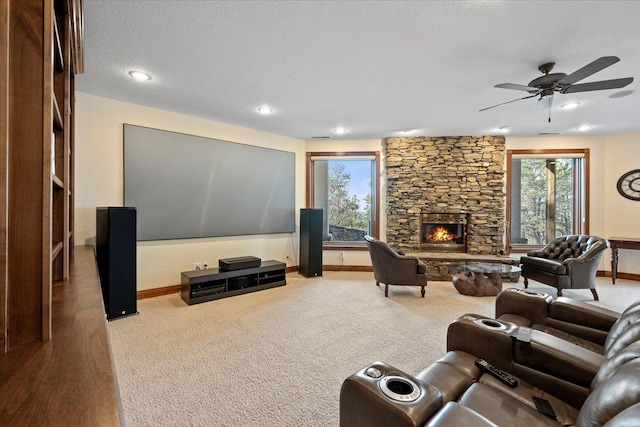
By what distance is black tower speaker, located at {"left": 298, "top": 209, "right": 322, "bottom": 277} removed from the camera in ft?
16.9

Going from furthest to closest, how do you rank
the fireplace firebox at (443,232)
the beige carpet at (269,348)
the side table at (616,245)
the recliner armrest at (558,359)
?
the fireplace firebox at (443,232), the side table at (616,245), the beige carpet at (269,348), the recliner armrest at (558,359)

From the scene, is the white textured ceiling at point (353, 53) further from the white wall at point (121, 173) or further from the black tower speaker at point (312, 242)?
the black tower speaker at point (312, 242)

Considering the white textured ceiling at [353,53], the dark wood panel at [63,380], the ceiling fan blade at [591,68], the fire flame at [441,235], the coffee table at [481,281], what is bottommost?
the coffee table at [481,281]

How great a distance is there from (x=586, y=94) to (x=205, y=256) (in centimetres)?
535

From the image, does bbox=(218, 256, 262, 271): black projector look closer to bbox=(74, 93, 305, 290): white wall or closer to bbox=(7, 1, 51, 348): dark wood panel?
bbox=(74, 93, 305, 290): white wall

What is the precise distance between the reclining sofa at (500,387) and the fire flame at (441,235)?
398 centimetres

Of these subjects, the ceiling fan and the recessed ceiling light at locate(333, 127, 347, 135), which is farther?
the recessed ceiling light at locate(333, 127, 347, 135)

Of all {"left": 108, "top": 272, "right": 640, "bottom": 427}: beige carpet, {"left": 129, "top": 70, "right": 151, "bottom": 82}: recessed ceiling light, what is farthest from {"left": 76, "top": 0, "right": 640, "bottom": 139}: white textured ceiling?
{"left": 108, "top": 272, "right": 640, "bottom": 427}: beige carpet

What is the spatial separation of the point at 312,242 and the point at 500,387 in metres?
3.91

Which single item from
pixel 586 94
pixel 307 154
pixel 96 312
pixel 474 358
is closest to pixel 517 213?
pixel 586 94

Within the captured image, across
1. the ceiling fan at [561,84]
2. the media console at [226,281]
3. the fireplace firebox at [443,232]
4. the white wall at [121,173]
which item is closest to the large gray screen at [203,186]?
the white wall at [121,173]

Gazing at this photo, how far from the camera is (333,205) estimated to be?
19.6ft

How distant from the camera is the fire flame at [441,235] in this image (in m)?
5.60

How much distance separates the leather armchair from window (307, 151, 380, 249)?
2.70 metres
